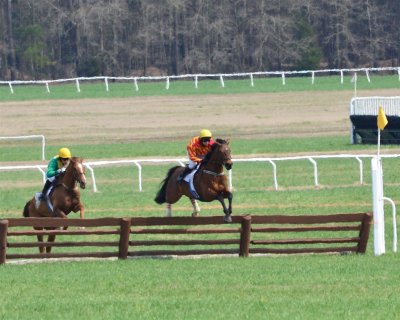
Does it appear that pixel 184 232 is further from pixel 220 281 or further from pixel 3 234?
pixel 220 281

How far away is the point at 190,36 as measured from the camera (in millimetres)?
68750

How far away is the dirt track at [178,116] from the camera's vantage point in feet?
146

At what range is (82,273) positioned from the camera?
1767 cm

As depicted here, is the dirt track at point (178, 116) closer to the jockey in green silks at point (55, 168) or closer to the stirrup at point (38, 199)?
the stirrup at point (38, 199)

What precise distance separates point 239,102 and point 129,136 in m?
7.48

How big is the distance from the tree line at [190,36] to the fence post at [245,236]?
45613 mm

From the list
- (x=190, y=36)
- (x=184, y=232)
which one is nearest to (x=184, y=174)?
(x=184, y=232)

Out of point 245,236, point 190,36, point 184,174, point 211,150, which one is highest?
point 211,150

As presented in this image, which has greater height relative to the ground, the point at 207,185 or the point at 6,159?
the point at 207,185

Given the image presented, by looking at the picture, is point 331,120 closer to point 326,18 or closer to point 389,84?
point 389,84

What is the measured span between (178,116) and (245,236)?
1111 inches

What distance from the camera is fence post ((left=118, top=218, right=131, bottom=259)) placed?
63.3 ft

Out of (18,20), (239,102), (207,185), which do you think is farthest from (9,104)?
(207,185)

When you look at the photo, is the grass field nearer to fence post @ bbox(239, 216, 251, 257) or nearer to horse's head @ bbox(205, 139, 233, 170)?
fence post @ bbox(239, 216, 251, 257)
